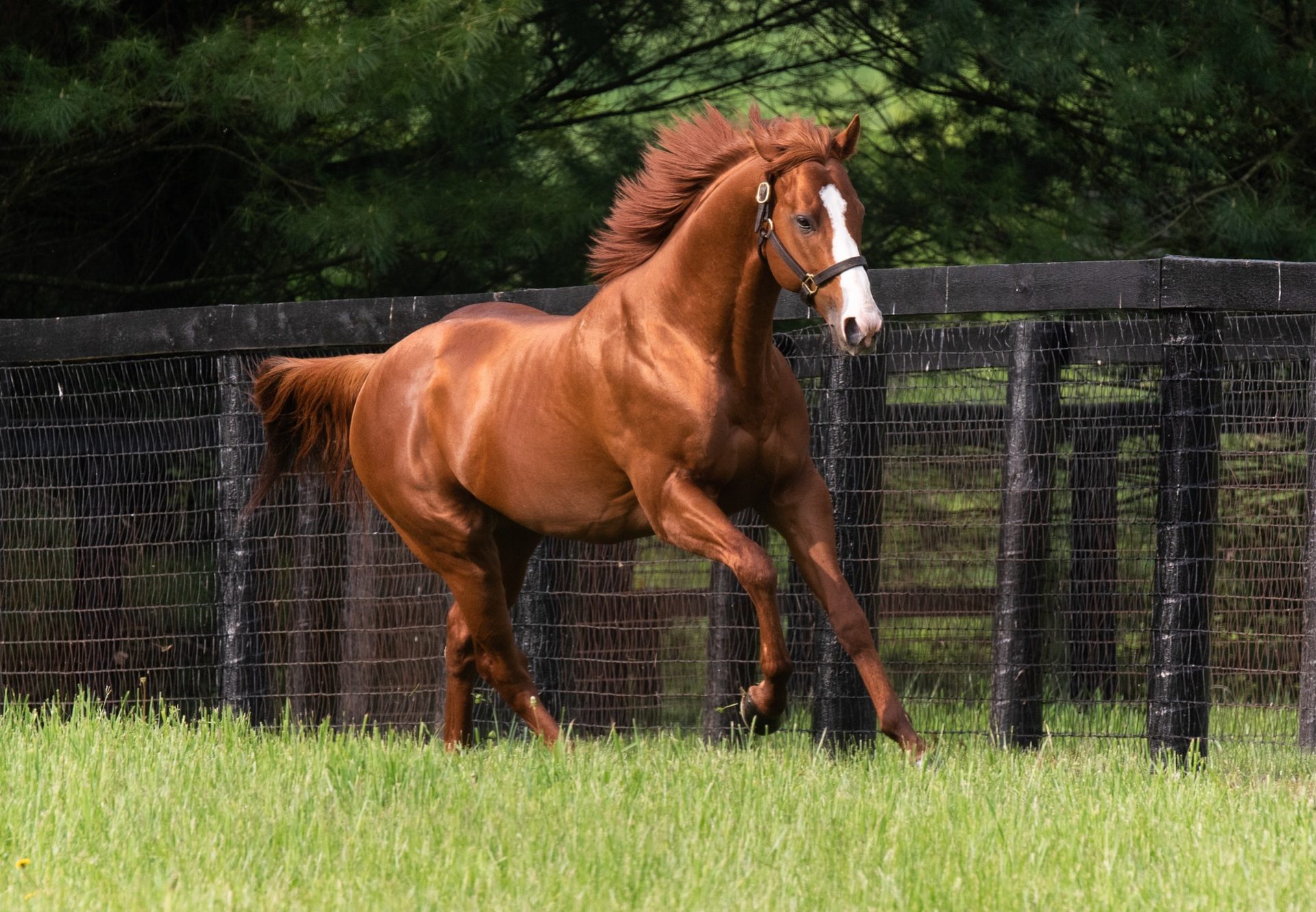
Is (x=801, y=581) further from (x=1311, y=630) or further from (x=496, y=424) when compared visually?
(x=1311, y=630)

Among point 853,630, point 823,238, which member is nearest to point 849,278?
point 823,238

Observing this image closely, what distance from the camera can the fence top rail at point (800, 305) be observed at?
227 inches

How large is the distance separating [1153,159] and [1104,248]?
0.59 m

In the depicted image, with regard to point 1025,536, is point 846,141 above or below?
above

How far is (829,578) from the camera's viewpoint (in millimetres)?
5297

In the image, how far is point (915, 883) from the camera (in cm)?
369

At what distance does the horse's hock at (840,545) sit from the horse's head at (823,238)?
1265 millimetres

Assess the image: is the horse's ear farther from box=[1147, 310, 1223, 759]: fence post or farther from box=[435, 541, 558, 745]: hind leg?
box=[435, 541, 558, 745]: hind leg

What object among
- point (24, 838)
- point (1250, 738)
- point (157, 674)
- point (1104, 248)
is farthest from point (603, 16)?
point (24, 838)

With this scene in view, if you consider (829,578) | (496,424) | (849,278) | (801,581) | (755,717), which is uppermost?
(849,278)

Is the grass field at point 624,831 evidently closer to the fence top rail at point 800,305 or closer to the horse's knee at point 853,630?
the horse's knee at point 853,630

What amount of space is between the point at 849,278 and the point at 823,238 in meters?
0.18

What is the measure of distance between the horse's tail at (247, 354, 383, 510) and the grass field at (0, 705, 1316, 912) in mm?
1850

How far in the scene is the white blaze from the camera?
15.6 feet
